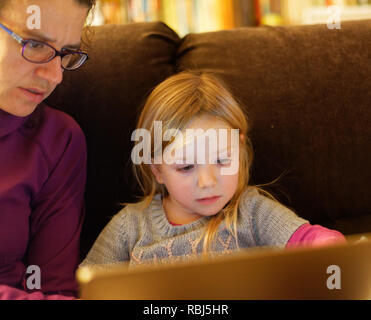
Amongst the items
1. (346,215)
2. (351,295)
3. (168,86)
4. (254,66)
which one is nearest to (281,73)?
(254,66)

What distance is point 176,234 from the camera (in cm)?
107

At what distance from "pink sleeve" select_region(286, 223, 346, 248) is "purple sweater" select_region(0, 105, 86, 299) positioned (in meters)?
0.51

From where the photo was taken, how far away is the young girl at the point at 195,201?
3.34 ft

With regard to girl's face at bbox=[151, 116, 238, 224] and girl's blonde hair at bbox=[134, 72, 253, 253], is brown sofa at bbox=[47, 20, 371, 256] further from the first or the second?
girl's face at bbox=[151, 116, 238, 224]

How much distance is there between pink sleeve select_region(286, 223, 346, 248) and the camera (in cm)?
94

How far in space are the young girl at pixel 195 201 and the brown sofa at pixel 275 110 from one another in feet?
0.28

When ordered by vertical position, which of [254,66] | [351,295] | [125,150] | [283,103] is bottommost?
[351,295]

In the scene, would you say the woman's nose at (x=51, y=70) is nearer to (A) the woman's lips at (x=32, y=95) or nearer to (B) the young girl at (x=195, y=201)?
(A) the woman's lips at (x=32, y=95)

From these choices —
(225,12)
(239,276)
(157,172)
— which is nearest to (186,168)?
(157,172)

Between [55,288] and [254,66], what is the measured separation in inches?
29.1

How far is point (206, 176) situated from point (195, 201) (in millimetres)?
75

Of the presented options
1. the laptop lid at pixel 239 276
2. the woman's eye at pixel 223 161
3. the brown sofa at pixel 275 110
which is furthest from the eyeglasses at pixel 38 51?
the laptop lid at pixel 239 276

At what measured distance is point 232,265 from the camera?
453 millimetres

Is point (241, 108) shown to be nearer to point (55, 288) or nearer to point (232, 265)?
point (55, 288)
